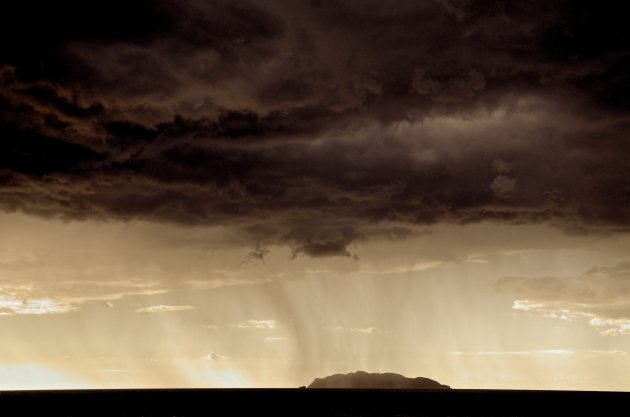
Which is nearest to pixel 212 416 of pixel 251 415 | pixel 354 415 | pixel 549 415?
pixel 251 415

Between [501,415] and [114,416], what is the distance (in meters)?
94.0

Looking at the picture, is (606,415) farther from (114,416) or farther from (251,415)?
(114,416)

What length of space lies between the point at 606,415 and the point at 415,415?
46430 mm

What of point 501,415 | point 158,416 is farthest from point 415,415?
point 158,416

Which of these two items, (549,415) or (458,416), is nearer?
(458,416)

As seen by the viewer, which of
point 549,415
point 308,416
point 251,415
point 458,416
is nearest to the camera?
point 308,416

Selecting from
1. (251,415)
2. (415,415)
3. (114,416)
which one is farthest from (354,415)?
(114,416)

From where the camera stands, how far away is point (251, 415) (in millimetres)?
149625

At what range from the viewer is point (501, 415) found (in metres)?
161

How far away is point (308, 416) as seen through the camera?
139375 millimetres

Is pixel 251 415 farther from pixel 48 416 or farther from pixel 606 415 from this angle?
pixel 606 415

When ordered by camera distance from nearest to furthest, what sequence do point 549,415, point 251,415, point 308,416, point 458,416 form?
1. point 308,416
2. point 251,415
3. point 458,416
4. point 549,415

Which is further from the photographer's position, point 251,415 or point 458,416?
point 458,416

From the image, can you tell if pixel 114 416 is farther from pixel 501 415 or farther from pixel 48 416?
pixel 501 415
